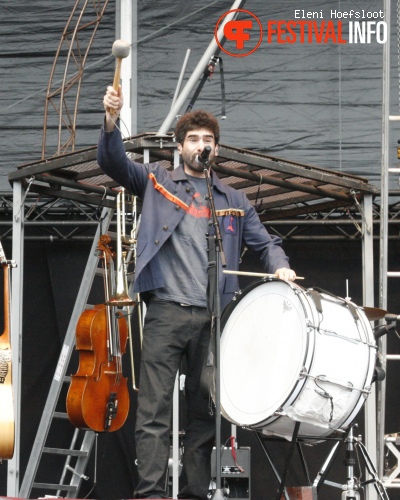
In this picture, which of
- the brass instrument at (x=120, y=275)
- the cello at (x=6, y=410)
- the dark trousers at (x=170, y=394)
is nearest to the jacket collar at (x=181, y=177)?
the dark trousers at (x=170, y=394)

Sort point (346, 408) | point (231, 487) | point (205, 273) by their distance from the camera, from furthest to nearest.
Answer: point (231, 487) → point (205, 273) → point (346, 408)

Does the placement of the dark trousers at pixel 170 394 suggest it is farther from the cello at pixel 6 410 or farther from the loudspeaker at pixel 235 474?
the loudspeaker at pixel 235 474

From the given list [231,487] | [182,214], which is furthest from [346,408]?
[231,487]

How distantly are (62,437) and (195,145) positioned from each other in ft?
11.5

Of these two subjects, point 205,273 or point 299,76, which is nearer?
point 205,273

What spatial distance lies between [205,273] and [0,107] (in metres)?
3.29

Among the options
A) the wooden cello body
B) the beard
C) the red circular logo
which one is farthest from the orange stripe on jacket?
the red circular logo

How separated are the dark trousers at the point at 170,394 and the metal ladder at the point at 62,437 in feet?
5.55

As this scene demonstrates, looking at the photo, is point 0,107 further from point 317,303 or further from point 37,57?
point 317,303

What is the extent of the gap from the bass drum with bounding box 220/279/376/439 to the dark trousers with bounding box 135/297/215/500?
197mm

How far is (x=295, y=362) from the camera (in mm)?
3963

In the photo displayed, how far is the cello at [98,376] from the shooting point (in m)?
5.89

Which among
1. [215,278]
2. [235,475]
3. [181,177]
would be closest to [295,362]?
[215,278]

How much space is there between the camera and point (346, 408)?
406 cm
